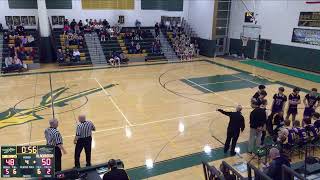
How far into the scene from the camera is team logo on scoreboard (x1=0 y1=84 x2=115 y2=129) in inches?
411

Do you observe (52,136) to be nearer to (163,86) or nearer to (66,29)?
(163,86)

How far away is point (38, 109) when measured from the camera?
11.6 meters

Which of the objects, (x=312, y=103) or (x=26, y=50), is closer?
(x=312, y=103)

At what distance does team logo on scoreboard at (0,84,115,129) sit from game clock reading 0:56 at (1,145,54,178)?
222 inches

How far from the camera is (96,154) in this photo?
8.02m

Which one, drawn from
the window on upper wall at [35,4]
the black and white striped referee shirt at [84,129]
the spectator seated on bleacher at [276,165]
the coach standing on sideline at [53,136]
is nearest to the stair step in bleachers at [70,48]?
the window on upper wall at [35,4]

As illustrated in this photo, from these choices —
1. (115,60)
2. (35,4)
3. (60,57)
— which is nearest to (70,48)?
(60,57)

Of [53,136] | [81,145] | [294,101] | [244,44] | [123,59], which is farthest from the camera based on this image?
[244,44]

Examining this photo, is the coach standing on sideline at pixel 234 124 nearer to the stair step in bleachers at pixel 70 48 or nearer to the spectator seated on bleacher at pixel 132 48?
the stair step in bleachers at pixel 70 48

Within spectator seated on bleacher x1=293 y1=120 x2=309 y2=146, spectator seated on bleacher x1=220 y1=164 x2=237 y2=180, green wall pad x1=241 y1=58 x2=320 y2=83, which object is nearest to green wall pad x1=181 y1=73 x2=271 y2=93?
green wall pad x1=241 y1=58 x2=320 y2=83

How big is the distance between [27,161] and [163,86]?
10.7 meters

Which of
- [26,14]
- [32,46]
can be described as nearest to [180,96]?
[32,46]

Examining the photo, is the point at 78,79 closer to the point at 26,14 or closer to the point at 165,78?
the point at 165,78

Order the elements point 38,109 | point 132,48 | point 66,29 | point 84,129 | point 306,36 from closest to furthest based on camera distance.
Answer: point 84,129 < point 38,109 < point 306,36 < point 66,29 < point 132,48
